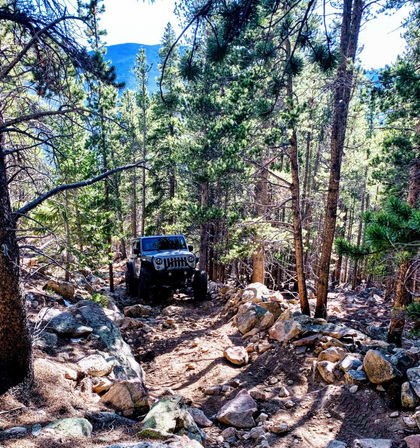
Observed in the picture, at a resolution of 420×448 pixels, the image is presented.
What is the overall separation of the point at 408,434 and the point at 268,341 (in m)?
3.71

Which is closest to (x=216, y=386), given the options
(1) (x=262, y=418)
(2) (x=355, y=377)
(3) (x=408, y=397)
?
(1) (x=262, y=418)

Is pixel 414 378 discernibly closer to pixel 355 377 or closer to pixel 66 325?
pixel 355 377

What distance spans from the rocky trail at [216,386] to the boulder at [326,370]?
0.02 m

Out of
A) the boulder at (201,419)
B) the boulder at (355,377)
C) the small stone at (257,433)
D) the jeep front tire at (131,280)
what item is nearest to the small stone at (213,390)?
the boulder at (201,419)

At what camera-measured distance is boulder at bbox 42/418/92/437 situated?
10.3ft

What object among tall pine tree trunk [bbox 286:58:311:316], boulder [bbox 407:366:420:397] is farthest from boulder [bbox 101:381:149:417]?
tall pine tree trunk [bbox 286:58:311:316]

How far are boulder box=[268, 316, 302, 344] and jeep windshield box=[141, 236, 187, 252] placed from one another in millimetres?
5988

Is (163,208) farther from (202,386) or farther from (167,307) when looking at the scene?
(202,386)

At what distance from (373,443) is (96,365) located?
13.6 feet

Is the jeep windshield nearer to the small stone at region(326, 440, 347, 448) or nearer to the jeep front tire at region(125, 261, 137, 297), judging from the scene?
the jeep front tire at region(125, 261, 137, 297)

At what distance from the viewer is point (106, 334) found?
649cm

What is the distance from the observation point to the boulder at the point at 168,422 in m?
3.26

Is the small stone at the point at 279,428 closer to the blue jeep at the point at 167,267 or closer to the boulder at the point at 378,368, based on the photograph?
the boulder at the point at 378,368

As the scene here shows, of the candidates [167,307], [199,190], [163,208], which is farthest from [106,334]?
[163,208]
